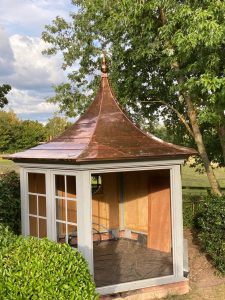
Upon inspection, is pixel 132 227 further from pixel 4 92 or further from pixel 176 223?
pixel 4 92

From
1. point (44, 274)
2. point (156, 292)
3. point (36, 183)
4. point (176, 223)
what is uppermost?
point (36, 183)

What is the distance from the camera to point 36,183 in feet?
27.9

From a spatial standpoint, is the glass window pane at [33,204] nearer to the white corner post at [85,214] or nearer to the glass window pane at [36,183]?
the glass window pane at [36,183]

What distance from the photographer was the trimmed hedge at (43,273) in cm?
418

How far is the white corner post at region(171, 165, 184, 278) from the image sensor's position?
7656mm

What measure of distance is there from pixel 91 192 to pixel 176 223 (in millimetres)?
1659

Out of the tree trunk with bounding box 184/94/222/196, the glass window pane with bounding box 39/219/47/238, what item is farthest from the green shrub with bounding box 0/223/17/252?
the tree trunk with bounding box 184/94/222/196

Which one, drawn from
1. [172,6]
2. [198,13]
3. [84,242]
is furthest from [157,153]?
[172,6]

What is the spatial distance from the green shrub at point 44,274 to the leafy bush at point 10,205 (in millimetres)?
4411

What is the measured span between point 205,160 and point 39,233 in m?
4.81

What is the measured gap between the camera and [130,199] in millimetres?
10891

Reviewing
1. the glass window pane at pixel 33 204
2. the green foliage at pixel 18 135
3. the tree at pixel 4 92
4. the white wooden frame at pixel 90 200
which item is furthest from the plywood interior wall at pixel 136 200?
the green foliage at pixel 18 135

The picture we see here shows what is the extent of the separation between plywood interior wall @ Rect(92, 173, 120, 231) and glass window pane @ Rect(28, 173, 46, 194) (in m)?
2.72

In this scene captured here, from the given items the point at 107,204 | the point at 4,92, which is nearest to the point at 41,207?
the point at 107,204
